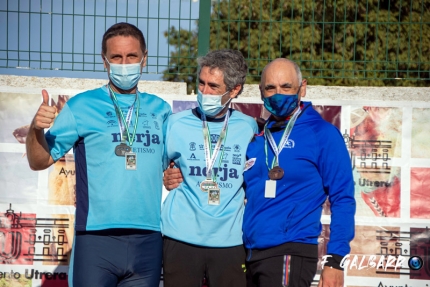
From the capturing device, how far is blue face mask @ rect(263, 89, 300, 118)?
13.6ft

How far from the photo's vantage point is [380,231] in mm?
6254

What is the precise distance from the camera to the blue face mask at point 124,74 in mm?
4145

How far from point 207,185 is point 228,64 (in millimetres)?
857

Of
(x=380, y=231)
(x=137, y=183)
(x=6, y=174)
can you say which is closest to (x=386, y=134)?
(x=380, y=231)

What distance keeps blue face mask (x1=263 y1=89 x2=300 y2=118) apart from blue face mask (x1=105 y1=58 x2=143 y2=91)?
865 millimetres

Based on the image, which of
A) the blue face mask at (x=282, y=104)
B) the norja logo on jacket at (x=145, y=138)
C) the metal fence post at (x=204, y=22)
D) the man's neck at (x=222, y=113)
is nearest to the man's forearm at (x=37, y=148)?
the norja logo on jacket at (x=145, y=138)

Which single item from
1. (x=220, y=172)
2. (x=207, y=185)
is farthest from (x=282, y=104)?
(x=207, y=185)

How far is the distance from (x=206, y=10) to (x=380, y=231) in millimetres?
2760

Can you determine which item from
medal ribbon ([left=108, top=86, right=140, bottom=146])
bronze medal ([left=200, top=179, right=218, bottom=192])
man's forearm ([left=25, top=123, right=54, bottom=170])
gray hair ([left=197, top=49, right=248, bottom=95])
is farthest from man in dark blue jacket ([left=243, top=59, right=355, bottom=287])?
man's forearm ([left=25, top=123, right=54, bottom=170])

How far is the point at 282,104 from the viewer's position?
4.15 m

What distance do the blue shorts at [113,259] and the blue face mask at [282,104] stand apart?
1124 millimetres

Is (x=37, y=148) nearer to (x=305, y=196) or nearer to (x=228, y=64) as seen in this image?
(x=228, y=64)

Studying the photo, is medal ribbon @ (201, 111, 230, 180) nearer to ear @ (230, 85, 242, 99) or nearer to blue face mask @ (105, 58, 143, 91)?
ear @ (230, 85, 242, 99)

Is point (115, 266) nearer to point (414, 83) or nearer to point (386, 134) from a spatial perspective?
point (386, 134)
